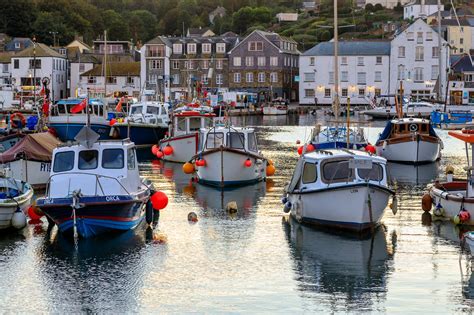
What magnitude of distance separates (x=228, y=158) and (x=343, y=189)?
1238 cm

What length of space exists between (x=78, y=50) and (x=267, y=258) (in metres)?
120

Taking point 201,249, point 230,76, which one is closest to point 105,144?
point 201,249

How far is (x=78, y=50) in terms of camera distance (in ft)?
476

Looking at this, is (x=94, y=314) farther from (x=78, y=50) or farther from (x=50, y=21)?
(x=50, y=21)

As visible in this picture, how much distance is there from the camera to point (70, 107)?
6806 centimetres

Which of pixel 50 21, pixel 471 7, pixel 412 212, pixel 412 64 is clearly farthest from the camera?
pixel 471 7

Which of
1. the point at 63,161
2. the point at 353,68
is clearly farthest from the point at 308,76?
the point at 63,161

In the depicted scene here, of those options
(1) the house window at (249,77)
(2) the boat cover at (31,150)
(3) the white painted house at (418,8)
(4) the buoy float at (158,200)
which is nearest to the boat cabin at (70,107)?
(2) the boat cover at (31,150)

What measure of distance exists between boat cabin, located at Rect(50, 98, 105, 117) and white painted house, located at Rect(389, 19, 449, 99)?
62.3 metres

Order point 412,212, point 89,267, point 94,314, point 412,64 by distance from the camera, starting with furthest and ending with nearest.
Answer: point 412,64 < point 412,212 < point 89,267 < point 94,314

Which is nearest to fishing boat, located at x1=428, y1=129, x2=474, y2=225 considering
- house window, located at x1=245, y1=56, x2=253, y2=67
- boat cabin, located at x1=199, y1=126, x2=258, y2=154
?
boat cabin, located at x1=199, y1=126, x2=258, y2=154

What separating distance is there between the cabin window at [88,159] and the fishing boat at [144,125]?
32.2m

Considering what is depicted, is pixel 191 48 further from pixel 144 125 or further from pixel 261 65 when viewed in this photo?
pixel 144 125

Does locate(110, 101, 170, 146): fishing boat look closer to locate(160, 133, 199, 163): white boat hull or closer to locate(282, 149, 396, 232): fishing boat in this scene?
locate(160, 133, 199, 163): white boat hull
